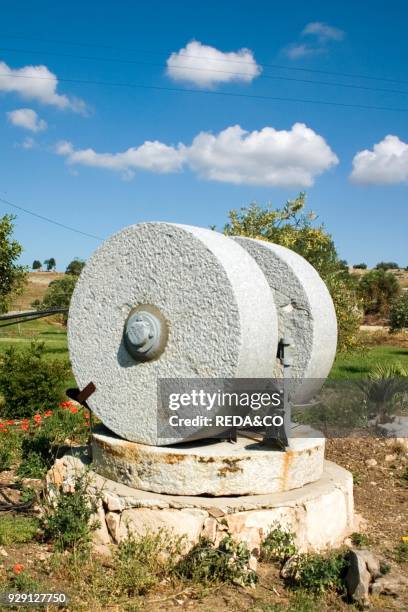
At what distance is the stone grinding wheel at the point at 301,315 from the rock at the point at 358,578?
1.68 m

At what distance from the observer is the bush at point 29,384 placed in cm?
933

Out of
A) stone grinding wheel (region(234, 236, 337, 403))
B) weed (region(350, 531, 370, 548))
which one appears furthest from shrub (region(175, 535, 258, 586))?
stone grinding wheel (region(234, 236, 337, 403))

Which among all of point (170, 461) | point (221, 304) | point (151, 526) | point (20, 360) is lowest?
point (151, 526)

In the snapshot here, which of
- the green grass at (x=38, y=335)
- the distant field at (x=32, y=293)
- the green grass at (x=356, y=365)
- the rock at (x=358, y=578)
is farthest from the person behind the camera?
the distant field at (x=32, y=293)

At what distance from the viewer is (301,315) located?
5363 millimetres

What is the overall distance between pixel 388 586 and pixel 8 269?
14580mm

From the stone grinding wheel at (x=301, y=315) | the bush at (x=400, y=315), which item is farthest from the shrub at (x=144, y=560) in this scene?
the bush at (x=400, y=315)

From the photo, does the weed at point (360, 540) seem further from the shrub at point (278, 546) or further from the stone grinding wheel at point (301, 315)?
the stone grinding wheel at point (301, 315)

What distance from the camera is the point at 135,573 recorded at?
3961 millimetres

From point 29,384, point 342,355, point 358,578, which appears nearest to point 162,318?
point 358,578

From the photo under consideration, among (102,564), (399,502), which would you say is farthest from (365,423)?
→ (102,564)

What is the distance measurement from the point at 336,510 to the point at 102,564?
192cm

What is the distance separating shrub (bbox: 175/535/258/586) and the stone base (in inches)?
7.9

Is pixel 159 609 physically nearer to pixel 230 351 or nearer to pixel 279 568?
pixel 279 568
